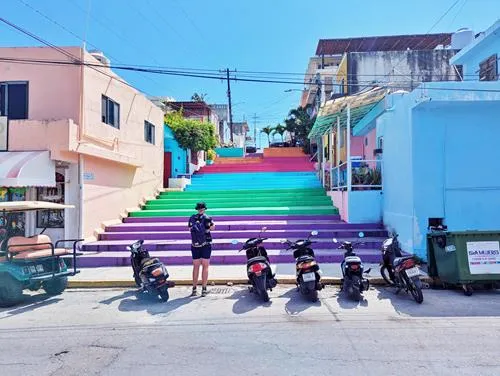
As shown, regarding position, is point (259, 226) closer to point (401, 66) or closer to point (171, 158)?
point (171, 158)

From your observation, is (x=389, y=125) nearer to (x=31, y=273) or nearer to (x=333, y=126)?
(x=333, y=126)

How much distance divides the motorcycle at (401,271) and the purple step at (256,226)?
4304 millimetres

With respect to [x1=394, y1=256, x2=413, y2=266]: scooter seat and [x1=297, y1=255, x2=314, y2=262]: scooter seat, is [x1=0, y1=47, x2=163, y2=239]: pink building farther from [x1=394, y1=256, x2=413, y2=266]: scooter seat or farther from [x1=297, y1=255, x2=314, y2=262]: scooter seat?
[x1=394, y1=256, x2=413, y2=266]: scooter seat

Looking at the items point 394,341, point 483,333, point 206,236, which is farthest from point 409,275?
point 206,236

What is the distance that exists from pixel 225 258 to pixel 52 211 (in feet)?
18.0

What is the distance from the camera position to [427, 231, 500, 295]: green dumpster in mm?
7316

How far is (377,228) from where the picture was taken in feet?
39.4

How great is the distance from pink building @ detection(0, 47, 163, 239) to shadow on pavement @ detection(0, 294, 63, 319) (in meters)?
3.37

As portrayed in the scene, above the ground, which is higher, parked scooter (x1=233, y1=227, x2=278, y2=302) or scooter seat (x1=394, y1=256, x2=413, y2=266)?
scooter seat (x1=394, y1=256, x2=413, y2=266)

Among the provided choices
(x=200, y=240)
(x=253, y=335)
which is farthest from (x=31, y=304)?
(x=253, y=335)

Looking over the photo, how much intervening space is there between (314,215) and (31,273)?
8.75 m

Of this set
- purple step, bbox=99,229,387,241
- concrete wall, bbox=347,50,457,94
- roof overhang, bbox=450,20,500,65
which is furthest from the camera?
concrete wall, bbox=347,50,457,94

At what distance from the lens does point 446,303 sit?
669 centimetres

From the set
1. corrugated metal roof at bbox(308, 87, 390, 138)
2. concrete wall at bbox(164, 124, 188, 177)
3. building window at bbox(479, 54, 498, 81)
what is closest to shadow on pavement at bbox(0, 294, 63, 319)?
corrugated metal roof at bbox(308, 87, 390, 138)
